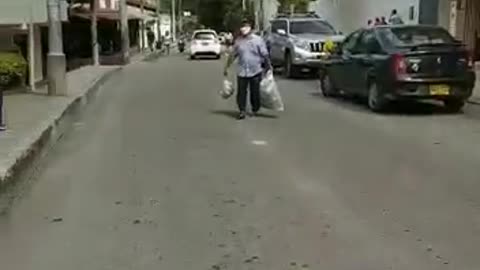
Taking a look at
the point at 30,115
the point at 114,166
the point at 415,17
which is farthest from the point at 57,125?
→ the point at 415,17

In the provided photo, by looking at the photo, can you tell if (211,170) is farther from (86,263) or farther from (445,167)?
(86,263)

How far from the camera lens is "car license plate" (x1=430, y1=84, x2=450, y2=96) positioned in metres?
15.7

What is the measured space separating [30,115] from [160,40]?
176ft

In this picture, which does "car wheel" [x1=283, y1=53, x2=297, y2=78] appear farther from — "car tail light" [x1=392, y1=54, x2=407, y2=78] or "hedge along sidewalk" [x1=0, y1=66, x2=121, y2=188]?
"car tail light" [x1=392, y1=54, x2=407, y2=78]

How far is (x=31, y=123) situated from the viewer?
1372cm

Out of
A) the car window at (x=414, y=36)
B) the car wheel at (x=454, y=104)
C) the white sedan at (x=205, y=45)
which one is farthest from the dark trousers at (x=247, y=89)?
the white sedan at (x=205, y=45)

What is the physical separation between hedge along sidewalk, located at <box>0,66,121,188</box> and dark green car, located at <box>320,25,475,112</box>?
5473 millimetres

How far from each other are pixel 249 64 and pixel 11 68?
6.20 m

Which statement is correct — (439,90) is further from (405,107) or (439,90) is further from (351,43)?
(351,43)

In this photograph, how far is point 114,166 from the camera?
10500 millimetres

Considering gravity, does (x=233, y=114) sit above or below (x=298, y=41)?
below

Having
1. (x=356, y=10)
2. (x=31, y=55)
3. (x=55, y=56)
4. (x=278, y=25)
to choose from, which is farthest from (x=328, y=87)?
(x=356, y=10)

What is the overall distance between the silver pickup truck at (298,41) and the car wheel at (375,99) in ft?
27.2

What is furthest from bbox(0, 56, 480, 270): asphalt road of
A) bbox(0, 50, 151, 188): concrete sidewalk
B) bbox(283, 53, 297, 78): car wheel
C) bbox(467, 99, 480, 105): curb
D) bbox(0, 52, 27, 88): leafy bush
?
bbox(283, 53, 297, 78): car wheel
